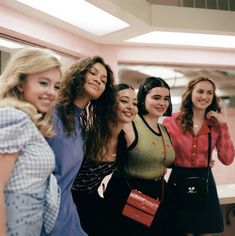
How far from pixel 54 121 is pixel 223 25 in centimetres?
231

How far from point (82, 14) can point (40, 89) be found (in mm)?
1586

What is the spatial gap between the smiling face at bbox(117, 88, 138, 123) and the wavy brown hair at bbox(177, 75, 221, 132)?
0.47m

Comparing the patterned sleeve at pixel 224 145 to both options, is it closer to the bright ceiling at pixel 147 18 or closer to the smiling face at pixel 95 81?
the smiling face at pixel 95 81

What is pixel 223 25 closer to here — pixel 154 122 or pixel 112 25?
pixel 112 25

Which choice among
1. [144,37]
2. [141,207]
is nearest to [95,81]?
[141,207]

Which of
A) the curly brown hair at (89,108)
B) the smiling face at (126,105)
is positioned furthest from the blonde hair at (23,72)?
the smiling face at (126,105)

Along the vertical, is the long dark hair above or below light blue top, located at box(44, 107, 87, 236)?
above

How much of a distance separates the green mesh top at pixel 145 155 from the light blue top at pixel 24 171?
0.74 meters

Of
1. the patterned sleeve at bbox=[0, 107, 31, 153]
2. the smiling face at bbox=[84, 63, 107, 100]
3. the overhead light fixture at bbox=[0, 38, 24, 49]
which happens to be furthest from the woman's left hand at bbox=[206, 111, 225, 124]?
the overhead light fixture at bbox=[0, 38, 24, 49]

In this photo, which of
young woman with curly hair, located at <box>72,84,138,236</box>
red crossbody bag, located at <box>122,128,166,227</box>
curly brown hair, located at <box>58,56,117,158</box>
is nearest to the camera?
curly brown hair, located at <box>58,56,117,158</box>

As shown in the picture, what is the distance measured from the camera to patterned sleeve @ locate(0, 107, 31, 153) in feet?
3.89

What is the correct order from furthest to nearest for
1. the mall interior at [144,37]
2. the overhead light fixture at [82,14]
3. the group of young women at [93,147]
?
1. the mall interior at [144,37]
2. the overhead light fixture at [82,14]
3. the group of young women at [93,147]

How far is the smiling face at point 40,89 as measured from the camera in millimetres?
1396

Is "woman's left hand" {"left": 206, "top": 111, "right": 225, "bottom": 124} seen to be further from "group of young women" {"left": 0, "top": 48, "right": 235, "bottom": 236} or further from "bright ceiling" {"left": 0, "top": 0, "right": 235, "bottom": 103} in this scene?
"bright ceiling" {"left": 0, "top": 0, "right": 235, "bottom": 103}
